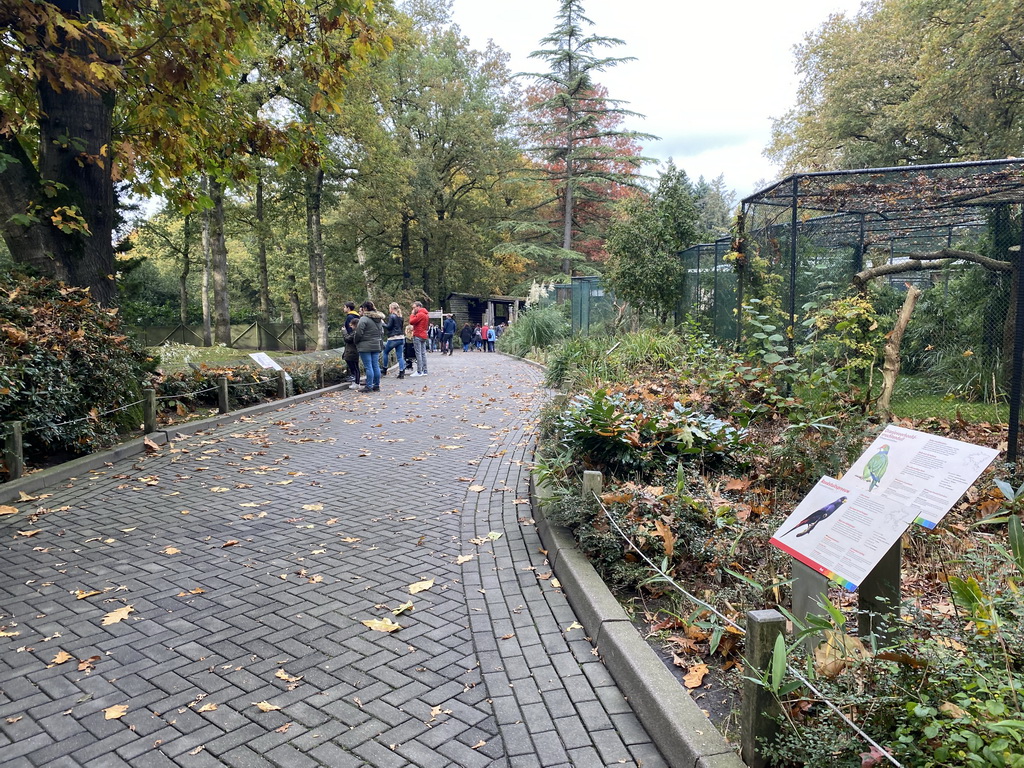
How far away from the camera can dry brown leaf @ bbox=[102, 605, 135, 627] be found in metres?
3.80

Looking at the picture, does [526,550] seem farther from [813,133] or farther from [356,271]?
[356,271]

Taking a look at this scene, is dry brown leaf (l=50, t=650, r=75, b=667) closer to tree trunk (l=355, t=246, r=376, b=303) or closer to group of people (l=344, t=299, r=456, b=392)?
group of people (l=344, t=299, r=456, b=392)

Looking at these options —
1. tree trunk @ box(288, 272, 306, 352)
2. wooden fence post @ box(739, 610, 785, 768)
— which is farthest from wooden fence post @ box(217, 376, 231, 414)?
tree trunk @ box(288, 272, 306, 352)

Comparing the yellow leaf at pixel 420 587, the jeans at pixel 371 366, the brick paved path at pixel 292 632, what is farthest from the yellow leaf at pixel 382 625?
the jeans at pixel 371 366

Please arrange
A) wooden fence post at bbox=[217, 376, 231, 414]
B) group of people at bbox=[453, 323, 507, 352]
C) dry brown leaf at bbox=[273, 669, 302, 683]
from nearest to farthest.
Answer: dry brown leaf at bbox=[273, 669, 302, 683]
wooden fence post at bbox=[217, 376, 231, 414]
group of people at bbox=[453, 323, 507, 352]

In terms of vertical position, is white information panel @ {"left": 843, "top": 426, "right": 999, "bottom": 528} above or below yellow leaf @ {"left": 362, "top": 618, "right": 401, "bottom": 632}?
above

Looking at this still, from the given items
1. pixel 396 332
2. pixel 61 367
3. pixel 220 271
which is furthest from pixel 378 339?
pixel 220 271

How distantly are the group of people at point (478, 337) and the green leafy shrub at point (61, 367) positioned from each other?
2687 cm

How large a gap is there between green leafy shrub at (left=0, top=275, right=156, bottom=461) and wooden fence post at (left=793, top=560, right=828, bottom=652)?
693cm

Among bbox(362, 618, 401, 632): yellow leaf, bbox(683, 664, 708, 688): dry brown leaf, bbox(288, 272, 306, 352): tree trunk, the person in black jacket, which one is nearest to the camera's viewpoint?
bbox(683, 664, 708, 688): dry brown leaf

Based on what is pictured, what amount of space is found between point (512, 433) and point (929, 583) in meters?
6.60

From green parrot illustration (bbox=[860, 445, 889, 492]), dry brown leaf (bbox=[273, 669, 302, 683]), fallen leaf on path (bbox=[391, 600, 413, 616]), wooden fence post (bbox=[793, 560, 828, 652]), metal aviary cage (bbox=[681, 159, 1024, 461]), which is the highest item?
metal aviary cage (bbox=[681, 159, 1024, 461])

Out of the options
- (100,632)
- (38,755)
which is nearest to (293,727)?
(38,755)

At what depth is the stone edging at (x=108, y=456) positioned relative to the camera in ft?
20.5
